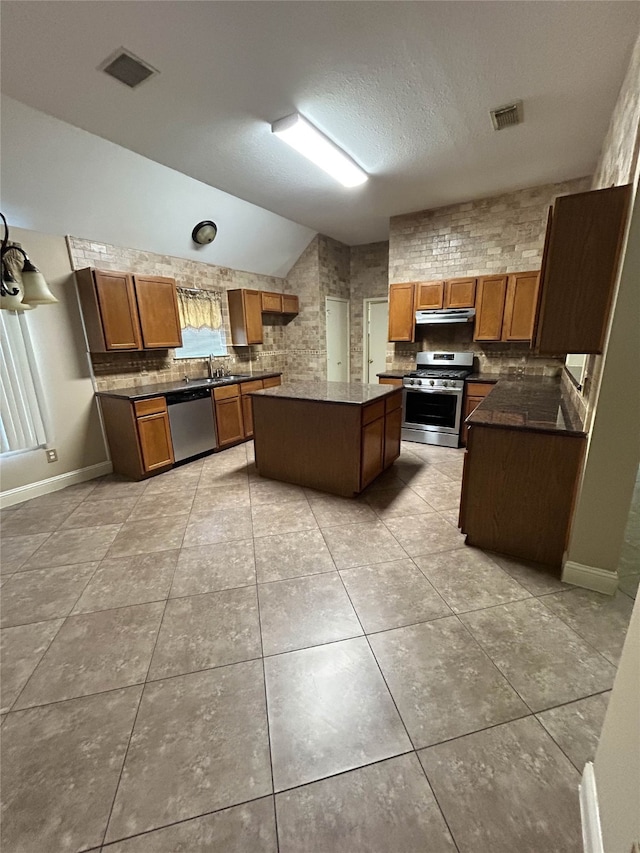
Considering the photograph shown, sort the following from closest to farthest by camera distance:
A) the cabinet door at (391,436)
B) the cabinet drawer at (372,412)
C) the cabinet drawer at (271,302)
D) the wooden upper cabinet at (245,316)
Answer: the cabinet drawer at (372,412) < the cabinet door at (391,436) < the wooden upper cabinet at (245,316) < the cabinet drawer at (271,302)

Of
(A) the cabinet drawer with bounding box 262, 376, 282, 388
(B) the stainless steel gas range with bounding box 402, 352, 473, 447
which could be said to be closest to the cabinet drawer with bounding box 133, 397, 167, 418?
(A) the cabinet drawer with bounding box 262, 376, 282, 388

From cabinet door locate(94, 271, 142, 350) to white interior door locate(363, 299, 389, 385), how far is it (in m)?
4.19

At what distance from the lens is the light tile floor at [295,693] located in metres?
1.07

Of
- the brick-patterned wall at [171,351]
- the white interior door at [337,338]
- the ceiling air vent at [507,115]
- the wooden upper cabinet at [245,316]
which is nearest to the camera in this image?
the ceiling air vent at [507,115]

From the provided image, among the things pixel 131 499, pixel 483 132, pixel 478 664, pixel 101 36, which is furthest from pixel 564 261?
pixel 131 499

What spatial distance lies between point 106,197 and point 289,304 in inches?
121

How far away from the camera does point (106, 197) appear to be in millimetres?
3299

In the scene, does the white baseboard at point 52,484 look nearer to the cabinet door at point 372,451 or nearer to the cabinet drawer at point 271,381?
the cabinet drawer at point 271,381

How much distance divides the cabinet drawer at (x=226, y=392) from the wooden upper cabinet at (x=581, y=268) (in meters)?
3.64

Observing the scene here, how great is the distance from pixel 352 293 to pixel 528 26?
16.1ft

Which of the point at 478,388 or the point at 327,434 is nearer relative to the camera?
the point at 327,434

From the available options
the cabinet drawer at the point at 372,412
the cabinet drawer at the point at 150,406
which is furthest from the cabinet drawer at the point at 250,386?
the cabinet drawer at the point at 372,412

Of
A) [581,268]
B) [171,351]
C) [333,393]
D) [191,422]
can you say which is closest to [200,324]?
[171,351]

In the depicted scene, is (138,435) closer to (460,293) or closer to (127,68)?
(127,68)
